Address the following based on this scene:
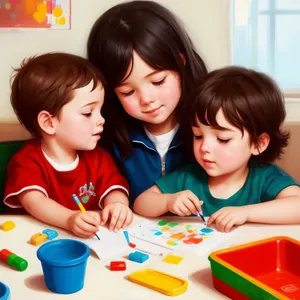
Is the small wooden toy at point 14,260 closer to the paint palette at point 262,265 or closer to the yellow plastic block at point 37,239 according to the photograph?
the yellow plastic block at point 37,239

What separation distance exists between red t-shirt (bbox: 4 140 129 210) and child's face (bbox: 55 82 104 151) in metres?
0.08

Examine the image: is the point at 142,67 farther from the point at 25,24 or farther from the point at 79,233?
the point at 25,24

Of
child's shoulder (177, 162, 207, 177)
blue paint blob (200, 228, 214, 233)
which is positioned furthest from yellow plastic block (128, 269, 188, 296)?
child's shoulder (177, 162, 207, 177)

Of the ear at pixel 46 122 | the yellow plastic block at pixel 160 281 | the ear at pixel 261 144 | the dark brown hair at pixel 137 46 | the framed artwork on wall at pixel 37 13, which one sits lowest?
the yellow plastic block at pixel 160 281

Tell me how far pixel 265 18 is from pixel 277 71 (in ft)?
0.87

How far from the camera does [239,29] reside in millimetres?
2412

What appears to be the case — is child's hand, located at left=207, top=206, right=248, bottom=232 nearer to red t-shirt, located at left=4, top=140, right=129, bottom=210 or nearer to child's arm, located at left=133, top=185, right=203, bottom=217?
child's arm, located at left=133, top=185, right=203, bottom=217

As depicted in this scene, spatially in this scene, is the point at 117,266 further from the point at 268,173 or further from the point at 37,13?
the point at 37,13

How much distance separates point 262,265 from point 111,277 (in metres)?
0.30

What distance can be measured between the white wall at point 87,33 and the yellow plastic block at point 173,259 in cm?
127

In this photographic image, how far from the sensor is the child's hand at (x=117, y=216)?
Result: 1234mm

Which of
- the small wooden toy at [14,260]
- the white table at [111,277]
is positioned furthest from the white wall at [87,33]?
the small wooden toy at [14,260]

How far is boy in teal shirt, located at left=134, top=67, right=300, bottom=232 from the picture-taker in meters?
1.26

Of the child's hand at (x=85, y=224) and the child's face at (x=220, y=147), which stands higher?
the child's face at (x=220, y=147)
